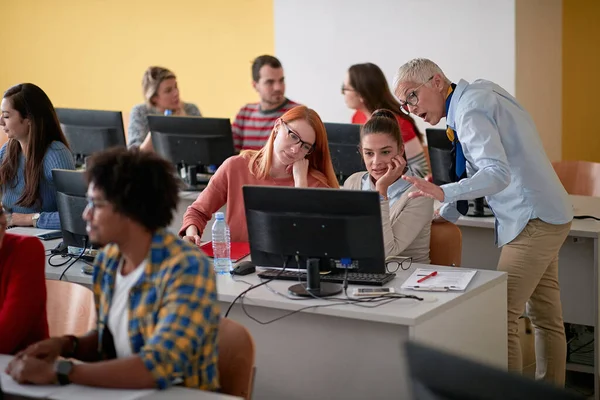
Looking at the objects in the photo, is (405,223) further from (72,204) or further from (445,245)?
(72,204)

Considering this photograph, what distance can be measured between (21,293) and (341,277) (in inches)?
43.4

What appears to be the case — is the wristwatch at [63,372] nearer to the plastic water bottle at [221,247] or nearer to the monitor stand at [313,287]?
the monitor stand at [313,287]

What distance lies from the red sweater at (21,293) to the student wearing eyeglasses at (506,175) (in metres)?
1.24

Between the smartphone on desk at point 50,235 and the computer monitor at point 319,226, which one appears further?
the smartphone on desk at point 50,235

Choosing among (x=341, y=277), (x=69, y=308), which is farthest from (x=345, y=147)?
(x=69, y=308)

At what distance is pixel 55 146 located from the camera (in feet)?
13.3

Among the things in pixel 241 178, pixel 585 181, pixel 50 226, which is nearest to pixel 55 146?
pixel 50 226

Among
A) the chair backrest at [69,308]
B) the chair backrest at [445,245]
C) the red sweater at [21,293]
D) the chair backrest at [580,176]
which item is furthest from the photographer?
the chair backrest at [580,176]

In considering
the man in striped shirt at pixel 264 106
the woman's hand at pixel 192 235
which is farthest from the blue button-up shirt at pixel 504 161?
the man in striped shirt at pixel 264 106

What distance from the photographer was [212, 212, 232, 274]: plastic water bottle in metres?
3.35

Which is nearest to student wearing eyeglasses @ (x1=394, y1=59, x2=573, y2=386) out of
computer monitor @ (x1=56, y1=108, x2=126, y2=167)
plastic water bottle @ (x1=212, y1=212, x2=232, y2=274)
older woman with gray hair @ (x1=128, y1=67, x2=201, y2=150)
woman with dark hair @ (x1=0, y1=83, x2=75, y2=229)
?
plastic water bottle @ (x1=212, y1=212, x2=232, y2=274)

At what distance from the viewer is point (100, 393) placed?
82.2 inches

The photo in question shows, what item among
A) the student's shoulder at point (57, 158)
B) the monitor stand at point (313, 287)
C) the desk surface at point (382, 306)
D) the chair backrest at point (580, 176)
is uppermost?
the student's shoulder at point (57, 158)

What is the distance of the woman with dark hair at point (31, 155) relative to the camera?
158 inches
